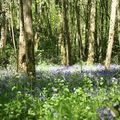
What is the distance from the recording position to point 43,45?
1768 inches

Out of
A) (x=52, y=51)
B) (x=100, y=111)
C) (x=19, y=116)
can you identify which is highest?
(x=100, y=111)

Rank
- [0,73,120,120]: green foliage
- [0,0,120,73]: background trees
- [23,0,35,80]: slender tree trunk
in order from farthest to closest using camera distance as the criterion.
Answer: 1. [0,0,120,73]: background trees
2. [23,0,35,80]: slender tree trunk
3. [0,73,120,120]: green foliage

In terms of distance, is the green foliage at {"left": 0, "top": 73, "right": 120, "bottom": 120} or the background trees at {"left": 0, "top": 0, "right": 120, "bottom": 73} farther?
the background trees at {"left": 0, "top": 0, "right": 120, "bottom": 73}

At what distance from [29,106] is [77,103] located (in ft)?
3.01

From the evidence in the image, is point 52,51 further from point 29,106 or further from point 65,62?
point 29,106

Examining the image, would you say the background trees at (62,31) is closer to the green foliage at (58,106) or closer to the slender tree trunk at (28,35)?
the slender tree trunk at (28,35)

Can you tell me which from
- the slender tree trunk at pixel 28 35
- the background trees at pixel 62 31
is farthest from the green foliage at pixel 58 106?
the background trees at pixel 62 31

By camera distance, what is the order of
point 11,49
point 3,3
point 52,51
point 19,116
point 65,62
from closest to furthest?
point 19,116
point 65,62
point 3,3
point 11,49
point 52,51

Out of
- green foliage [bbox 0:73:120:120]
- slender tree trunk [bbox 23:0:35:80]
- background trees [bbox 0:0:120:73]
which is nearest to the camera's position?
green foliage [bbox 0:73:120:120]

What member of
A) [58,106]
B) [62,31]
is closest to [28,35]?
[58,106]

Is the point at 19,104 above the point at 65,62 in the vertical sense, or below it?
above

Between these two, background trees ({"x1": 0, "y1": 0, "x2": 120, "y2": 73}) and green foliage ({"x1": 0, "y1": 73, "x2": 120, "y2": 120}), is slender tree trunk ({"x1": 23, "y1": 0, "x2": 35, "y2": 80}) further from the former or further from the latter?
background trees ({"x1": 0, "y1": 0, "x2": 120, "y2": 73})

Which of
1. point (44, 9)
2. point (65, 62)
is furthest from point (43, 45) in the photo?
point (65, 62)

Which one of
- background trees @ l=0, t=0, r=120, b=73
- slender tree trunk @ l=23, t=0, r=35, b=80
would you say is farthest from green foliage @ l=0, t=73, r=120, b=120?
background trees @ l=0, t=0, r=120, b=73
